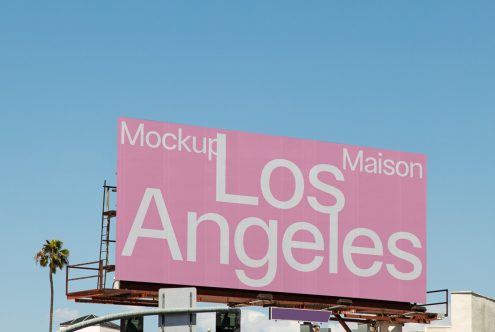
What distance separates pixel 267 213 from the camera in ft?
126

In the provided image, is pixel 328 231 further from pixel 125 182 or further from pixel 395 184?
pixel 125 182

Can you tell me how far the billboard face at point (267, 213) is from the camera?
3638 centimetres

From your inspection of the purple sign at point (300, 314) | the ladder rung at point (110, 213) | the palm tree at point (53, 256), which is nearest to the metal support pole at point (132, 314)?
the ladder rung at point (110, 213)

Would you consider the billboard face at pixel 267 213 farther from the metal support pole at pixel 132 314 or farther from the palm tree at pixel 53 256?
the palm tree at pixel 53 256

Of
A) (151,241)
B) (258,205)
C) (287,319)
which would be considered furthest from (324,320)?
(151,241)

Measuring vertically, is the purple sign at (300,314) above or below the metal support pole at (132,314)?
above

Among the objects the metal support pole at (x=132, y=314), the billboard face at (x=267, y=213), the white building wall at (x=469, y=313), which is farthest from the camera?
the white building wall at (x=469, y=313)

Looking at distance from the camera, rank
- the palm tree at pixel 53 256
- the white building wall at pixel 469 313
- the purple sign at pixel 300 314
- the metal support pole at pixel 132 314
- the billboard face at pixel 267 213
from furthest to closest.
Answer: the palm tree at pixel 53 256 < the white building wall at pixel 469 313 < the purple sign at pixel 300 314 < the billboard face at pixel 267 213 < the metal support pole at pixel 132 314

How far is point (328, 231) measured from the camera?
39562mm

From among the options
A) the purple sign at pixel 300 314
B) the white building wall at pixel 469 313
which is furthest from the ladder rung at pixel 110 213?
the white building wall at pixel 469 313

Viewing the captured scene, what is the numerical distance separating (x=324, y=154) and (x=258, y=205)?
11.3ft

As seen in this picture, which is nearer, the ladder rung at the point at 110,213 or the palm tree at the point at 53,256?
the ladder rung at the point at 110,213

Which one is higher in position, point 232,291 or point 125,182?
point 125,182

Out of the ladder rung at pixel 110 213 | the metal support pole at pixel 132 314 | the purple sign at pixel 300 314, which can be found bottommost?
the metal support pole at pixel 132 314
